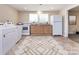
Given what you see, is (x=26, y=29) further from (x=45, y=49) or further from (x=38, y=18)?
(x=45, y=49)

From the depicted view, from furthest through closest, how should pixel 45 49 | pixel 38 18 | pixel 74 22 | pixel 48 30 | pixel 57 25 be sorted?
pixel 38 18 < pixel 74 22 < pixel 48 30 < pixel 57 25 < pixel 45 49

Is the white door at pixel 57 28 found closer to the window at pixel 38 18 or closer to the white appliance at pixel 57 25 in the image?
the white appliance at pixel 57 25

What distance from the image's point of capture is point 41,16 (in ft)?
37.7

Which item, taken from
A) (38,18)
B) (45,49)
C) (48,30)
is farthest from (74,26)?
(45,49)

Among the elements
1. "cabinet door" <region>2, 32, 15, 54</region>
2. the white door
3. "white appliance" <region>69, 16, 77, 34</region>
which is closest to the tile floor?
"cabinet door" <region>2, 32, 15, 54</region>

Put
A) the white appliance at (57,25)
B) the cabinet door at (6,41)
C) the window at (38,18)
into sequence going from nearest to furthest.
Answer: the cabinet door at (6,41), the white appliance at (57,25), the window at (38,18)

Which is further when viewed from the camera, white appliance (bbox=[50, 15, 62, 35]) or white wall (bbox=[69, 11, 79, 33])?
white wall (bbox=[69, 11, 79, 33])

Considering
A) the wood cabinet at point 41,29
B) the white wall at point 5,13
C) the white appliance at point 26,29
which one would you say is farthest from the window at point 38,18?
the white wall at point 5,13

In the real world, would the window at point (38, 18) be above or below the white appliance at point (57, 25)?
above

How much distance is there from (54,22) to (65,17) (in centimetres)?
95

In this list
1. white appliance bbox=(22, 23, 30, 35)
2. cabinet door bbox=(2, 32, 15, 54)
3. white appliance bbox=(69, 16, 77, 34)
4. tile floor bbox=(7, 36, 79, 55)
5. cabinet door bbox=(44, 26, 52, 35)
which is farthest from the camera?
white appliance bbox=(69, 16, 77, 34)

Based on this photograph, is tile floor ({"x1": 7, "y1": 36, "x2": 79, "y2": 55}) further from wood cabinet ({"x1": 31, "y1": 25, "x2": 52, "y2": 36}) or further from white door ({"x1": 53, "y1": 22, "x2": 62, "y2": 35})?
wood cabinet ({"x1": 31, "y1": 25, "x2": 52, "y2": 36})

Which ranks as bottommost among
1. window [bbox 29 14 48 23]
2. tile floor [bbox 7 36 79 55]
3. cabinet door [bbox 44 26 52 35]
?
tile floor [bbox 7 36 79 55]
